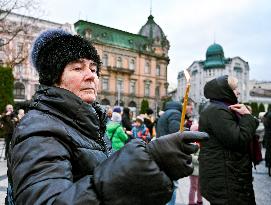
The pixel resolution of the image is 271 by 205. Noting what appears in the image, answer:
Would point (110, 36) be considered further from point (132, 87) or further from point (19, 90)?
point (19, 90)

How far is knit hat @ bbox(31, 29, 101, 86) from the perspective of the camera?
4.70 ft

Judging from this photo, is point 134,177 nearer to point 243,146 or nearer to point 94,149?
point 94,149

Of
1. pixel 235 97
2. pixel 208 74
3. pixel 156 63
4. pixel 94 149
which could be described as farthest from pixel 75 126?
pixel 208 74

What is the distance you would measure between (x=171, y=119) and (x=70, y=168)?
13.1ft

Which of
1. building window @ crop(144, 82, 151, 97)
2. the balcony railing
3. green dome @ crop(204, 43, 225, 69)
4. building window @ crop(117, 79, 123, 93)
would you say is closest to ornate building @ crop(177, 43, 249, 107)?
green dome @ crop(204, 43, 225, 69)

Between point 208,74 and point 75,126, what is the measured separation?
78.0 meters

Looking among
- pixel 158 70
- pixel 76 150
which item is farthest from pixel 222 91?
pixel 158 70

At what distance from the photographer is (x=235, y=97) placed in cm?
303

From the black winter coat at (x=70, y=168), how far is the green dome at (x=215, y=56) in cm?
7516

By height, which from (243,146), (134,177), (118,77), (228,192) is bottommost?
(228,192)

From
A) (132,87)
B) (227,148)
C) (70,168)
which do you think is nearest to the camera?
(70,168)

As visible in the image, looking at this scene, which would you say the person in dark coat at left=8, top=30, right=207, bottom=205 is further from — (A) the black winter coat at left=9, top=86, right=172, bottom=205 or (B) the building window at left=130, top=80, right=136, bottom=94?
(B) the building window at left=130, top=80, right=136, bottom=94

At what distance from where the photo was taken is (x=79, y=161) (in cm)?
113

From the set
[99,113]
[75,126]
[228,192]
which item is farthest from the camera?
[228,192]
